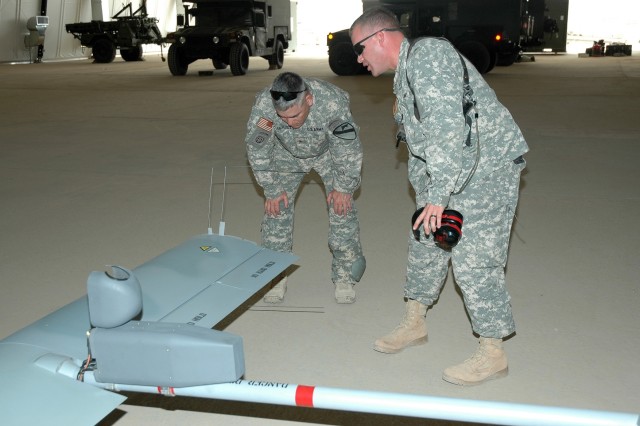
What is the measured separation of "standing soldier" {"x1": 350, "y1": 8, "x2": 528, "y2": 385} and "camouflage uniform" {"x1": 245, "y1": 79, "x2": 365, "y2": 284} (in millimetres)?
643

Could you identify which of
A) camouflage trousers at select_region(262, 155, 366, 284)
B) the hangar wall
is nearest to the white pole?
camouflage trousers at select_region(262, 155, 366, 284)

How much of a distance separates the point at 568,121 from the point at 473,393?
325 inches

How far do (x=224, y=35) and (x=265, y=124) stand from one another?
15053 mm

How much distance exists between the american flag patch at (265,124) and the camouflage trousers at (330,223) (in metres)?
0.36

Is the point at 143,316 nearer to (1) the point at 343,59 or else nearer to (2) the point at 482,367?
(2) the point at 482,367

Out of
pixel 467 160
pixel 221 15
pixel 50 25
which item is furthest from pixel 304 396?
pixel 50 25

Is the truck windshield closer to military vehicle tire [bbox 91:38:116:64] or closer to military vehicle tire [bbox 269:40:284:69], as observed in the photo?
military vehicle tire [bbox 269:40:284:69]

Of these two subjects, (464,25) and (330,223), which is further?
(464,25)

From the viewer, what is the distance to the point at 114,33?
2458 cm

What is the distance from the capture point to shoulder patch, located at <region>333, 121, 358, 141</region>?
373 cm

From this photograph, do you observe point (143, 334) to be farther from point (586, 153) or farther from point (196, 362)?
point (586, 153)

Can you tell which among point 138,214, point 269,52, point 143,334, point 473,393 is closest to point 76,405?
point 143,334

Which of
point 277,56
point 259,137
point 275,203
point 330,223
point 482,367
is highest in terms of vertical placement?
point 277,56

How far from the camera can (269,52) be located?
2019 centimetres
